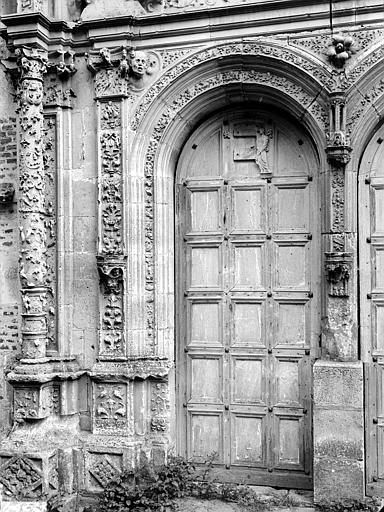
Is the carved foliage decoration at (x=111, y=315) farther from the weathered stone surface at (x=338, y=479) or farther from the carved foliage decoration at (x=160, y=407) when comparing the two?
the weathered stone surface at (x=338, y=479)

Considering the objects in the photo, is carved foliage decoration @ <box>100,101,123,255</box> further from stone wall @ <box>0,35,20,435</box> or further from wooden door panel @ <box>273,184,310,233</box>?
wooden door panel @ <box>273,184,310,233</box>

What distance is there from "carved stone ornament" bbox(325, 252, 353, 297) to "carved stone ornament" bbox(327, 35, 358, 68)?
1963 millimetres

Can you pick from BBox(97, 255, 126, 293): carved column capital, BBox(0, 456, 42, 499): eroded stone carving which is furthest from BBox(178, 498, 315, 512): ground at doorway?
BBox(97, 255, 126, 293): carved column capital

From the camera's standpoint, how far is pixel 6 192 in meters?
7.18

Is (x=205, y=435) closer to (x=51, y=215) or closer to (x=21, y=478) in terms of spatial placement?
(x=21, y=478)

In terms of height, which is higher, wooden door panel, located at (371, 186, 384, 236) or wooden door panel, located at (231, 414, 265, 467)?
wooden door panel, located at (371, 186, 384, 236)

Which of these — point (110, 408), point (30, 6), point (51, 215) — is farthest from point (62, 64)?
point (110, 408)

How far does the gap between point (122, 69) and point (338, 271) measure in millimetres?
3209

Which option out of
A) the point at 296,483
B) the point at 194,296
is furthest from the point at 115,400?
the point at 296,483

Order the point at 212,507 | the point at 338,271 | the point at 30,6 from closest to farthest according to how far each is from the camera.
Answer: the point at 338,271 < the point at 212,507 < the point at 30,6

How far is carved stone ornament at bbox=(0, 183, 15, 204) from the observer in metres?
7.19

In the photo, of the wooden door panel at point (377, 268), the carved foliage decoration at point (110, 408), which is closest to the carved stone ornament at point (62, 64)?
the carved foliage decoration at point (110, 408)

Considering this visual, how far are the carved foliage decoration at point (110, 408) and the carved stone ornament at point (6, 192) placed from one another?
2.40 m

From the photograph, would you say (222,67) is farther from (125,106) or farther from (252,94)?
(125,106)
